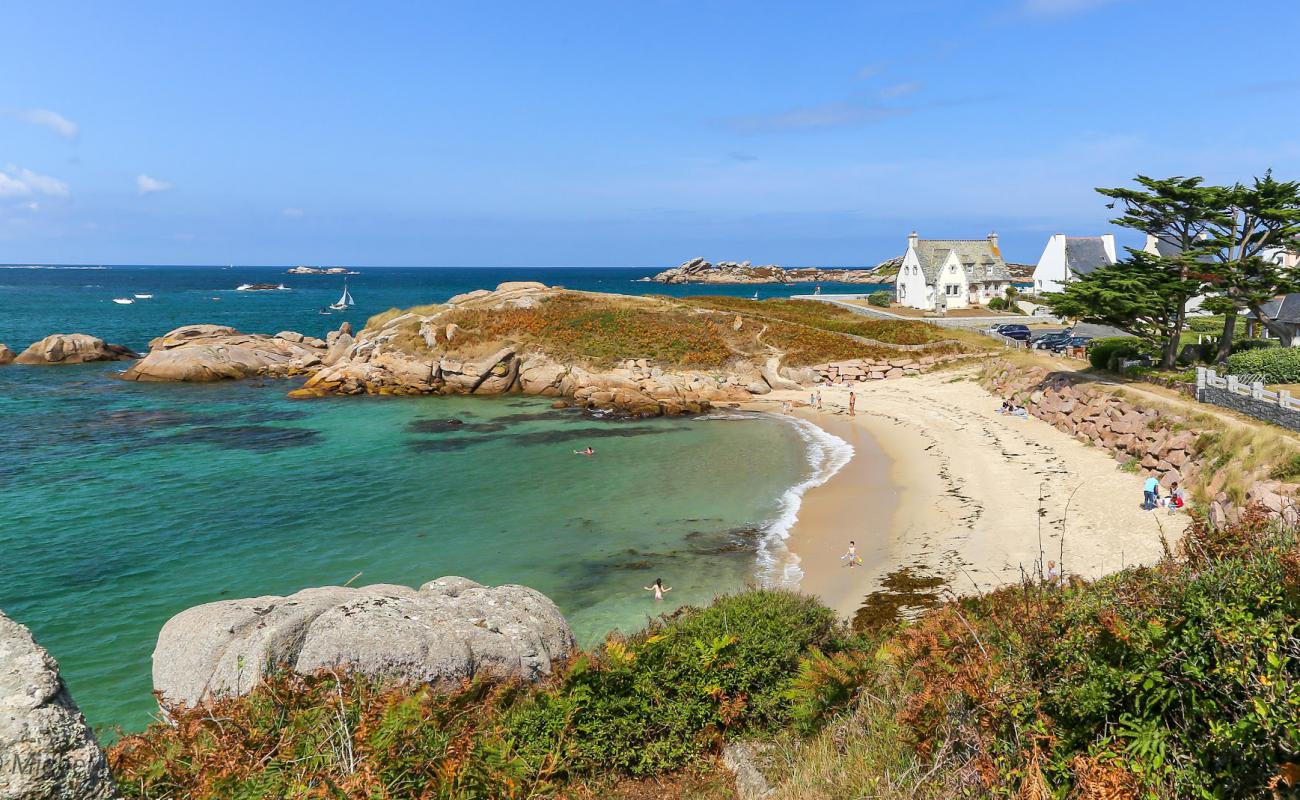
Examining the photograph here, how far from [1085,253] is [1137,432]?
54.0 meters

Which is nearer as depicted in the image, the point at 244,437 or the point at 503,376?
the point at 244,437

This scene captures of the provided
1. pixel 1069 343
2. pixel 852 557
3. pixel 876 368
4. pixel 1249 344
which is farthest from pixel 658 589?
pixel 1069 343

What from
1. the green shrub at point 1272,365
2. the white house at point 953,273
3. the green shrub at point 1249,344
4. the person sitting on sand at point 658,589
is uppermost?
the white house at point 953,273

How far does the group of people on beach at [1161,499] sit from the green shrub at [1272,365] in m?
10.0

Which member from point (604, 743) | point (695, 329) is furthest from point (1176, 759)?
point (695, 329)

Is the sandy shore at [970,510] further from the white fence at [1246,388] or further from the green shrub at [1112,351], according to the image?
the green shrub at [1112,351]

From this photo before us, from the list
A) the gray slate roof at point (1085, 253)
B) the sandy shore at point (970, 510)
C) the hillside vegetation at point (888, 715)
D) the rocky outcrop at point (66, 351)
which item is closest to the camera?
the hillside vegetation at point (888, 715)

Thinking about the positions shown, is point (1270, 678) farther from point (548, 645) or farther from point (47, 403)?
point (47, 403)

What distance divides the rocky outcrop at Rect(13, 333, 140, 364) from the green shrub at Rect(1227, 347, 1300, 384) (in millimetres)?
79089

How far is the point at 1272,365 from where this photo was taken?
28.6m

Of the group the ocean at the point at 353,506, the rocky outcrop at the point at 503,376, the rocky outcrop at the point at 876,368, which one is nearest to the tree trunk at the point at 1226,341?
the ocean at the point at 353,506

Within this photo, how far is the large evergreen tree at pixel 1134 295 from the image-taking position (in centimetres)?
3039

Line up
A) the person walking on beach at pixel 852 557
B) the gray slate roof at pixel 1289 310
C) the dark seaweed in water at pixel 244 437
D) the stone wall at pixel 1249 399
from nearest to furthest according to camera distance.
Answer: the person walking on beach at pixel 852 557, the stone wall at pixel 1249 399, the gray slate roof at pixel 1289 310, the dark seaweed in water at pixel 244 437

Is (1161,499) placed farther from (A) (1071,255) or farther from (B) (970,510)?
(A) (1071,255)
